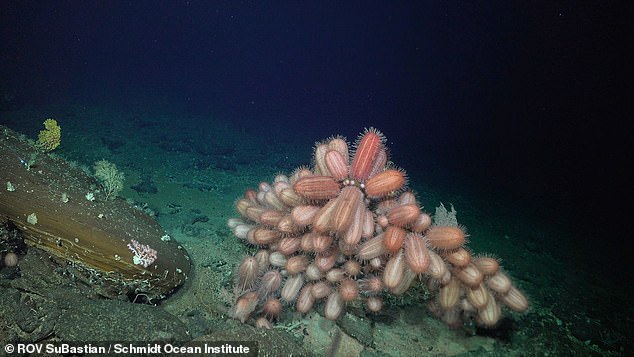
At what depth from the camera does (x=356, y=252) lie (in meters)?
3.51

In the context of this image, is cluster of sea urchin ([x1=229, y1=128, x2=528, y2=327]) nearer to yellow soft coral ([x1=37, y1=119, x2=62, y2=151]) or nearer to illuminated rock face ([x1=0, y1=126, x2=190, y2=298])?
illuminated rock face ([x1=0, y1=126, x2=190, y2=298])

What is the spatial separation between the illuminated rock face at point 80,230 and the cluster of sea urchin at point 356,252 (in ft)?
3.52

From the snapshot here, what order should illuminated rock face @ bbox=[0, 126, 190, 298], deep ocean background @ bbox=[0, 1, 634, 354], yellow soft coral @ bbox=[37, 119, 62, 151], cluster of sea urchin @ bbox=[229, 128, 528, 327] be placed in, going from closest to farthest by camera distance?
1. cluster of sea urchin @ bbox=[229, 128, 528, 327]
2. illuminated rock face @ bbox=[0, 126, 190, 298]
3. yellow soft coral @ bbox=[37, 119, 62, 151]
4. deep ocean background @ bbox=[0, 1, 634, 354]

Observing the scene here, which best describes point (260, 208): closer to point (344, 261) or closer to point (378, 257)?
point (344, 261)

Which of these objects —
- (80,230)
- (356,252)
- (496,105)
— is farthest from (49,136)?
(496,105)

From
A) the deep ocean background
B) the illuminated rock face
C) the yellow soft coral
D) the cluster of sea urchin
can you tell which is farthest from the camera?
the deep ocean background

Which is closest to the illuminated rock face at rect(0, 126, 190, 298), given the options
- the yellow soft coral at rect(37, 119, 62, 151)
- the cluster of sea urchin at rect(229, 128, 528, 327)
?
the yellow soft coral at rect(37, 119, 62, 151)

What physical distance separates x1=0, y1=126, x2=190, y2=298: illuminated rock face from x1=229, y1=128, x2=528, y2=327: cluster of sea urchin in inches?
42.3

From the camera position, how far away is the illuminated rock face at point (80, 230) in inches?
140

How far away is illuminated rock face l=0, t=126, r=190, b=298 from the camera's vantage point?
3.55 meters

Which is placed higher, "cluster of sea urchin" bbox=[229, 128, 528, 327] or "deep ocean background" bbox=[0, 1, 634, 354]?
"deep ocean background" bbox=[0, 1, 634, 354]

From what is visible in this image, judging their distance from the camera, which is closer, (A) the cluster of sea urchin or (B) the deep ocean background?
(A) the cluster of sea urchin

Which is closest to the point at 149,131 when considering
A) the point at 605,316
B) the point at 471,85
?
the point at 605,316

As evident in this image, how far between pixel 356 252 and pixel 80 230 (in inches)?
118
